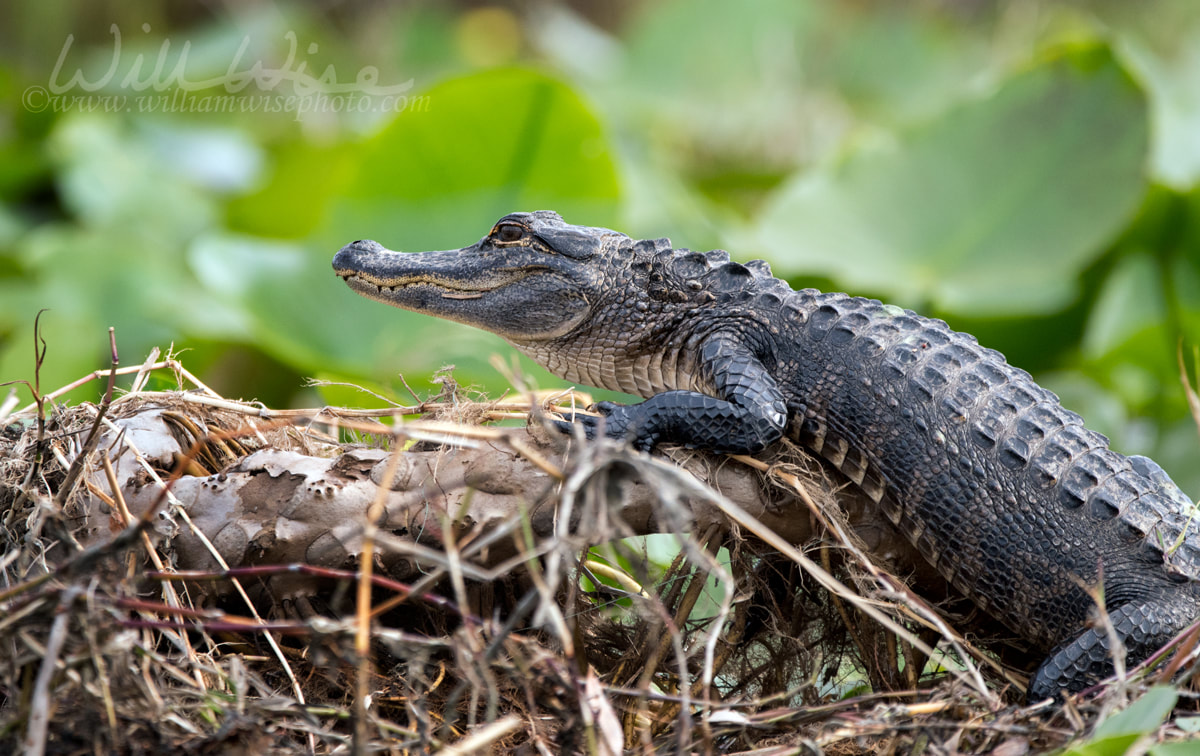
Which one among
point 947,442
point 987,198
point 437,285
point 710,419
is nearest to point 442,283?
point 437,285

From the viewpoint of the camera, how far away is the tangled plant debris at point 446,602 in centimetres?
116

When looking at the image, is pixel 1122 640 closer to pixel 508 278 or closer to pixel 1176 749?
pixel 1176 749

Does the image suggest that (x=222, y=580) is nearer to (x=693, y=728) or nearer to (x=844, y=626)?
(x=693, y=728)

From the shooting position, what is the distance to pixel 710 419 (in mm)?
1633

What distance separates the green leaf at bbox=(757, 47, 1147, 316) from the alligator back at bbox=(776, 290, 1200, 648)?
1319mm

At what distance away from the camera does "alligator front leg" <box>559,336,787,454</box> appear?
163 cm

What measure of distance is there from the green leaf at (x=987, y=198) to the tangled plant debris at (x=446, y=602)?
1.56 meters

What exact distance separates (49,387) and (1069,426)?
7.99ft

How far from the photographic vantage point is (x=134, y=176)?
4195 mm

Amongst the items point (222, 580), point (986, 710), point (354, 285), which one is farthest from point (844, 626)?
point (354, 285)

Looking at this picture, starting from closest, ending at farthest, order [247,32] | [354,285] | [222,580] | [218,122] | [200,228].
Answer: [222,580]
[354,285]
[200,228]
[247,32]
[218,122]

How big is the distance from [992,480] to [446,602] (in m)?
1.01

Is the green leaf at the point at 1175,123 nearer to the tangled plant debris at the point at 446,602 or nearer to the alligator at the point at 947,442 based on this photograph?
the alligator at the point at 947,442

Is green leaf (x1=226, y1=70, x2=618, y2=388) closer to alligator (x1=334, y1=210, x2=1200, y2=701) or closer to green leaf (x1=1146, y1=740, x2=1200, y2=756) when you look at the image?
alligator (x1=334, y1=210, x2=1200, y2=701)
